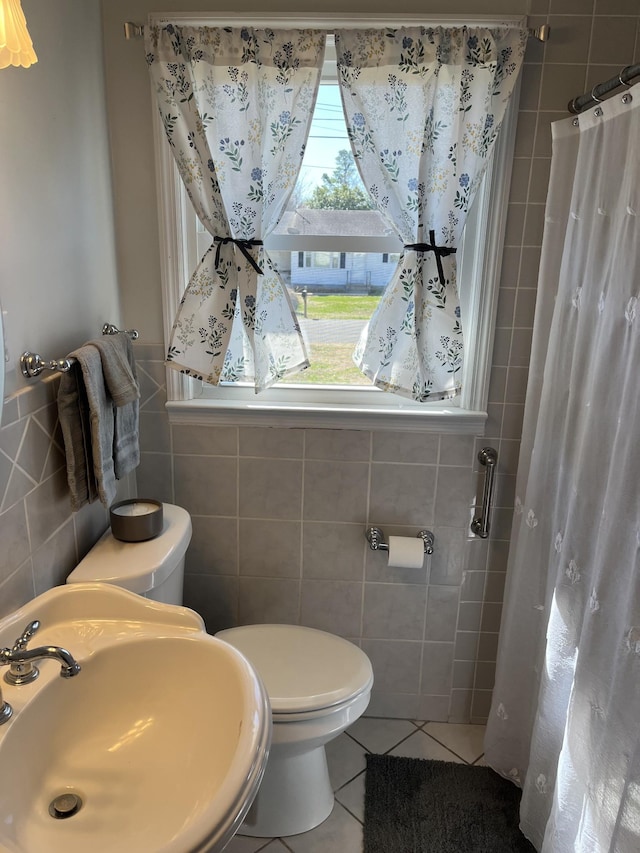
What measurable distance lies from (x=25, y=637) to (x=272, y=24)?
154cm

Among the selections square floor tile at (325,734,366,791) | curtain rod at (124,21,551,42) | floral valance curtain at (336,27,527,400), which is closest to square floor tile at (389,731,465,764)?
square floor tile at (325,734,366,791)

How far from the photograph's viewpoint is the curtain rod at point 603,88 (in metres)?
1.31

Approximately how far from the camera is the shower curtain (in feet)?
4.09

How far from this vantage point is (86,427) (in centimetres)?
154

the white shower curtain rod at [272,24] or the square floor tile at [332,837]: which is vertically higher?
the white shower curtain rod at [272,24]

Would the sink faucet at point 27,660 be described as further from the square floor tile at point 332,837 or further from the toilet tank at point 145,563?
the square floor tile at point 332,837

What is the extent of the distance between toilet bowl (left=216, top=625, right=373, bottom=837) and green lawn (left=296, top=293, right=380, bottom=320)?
0.93 metres

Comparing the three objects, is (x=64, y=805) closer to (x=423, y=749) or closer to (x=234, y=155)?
(x=423, y=749)

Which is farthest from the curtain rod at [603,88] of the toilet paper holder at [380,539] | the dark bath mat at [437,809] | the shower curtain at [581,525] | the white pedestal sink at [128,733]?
the dark bath mat at [437,809]

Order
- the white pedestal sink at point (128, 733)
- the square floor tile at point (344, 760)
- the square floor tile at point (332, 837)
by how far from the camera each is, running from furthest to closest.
→ the square floor tile at point (344, 760) < the square floor tile at point (332, 837) < the white pedestal sink at point (128, 733)

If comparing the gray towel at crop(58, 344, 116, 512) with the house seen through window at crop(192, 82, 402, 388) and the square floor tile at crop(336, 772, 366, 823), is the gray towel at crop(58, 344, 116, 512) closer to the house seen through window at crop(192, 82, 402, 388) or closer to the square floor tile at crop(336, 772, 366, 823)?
the house seen through window at crop(192, 82, 402, 388)

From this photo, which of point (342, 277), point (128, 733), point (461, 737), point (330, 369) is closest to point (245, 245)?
point (342, 277)

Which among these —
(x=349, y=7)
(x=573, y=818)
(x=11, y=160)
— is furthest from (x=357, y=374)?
(x=573, y=818)

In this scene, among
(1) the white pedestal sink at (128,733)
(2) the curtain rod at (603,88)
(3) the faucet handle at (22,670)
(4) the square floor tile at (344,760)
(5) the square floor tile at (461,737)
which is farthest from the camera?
(5) the square floor tile at (461,737)
